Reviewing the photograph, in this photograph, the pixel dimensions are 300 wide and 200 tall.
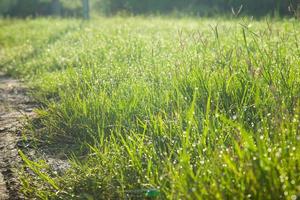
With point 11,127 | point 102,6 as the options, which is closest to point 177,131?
point 11,127

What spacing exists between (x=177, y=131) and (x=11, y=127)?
5.03 ft

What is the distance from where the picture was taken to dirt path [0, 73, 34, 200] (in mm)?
2262

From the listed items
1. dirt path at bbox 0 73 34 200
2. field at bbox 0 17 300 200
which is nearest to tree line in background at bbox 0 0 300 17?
dirt path at bbox 0 73 34 200

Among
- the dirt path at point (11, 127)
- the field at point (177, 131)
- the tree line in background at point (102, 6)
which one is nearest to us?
the field at point (177, 131)

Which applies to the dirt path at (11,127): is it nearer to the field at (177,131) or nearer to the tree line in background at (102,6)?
the field at (177,131)

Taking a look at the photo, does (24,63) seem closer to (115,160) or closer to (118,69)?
(118,69)

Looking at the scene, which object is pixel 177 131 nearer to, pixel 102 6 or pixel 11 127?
pixel 11 127

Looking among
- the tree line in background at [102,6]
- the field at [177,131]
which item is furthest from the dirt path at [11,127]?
the tree line in background at [102,6]

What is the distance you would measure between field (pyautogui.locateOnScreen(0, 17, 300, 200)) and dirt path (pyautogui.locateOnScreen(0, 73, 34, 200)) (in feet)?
0.30

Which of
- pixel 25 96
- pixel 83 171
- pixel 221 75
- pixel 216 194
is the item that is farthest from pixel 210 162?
pixel 25 96

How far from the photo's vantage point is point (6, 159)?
2.58m

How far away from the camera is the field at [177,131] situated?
5.55ft

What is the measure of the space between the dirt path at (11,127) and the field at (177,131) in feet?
0.30

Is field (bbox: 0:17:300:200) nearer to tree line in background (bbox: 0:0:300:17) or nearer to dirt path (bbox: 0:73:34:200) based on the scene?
dirt path (bbox: 0:73:34:200)
